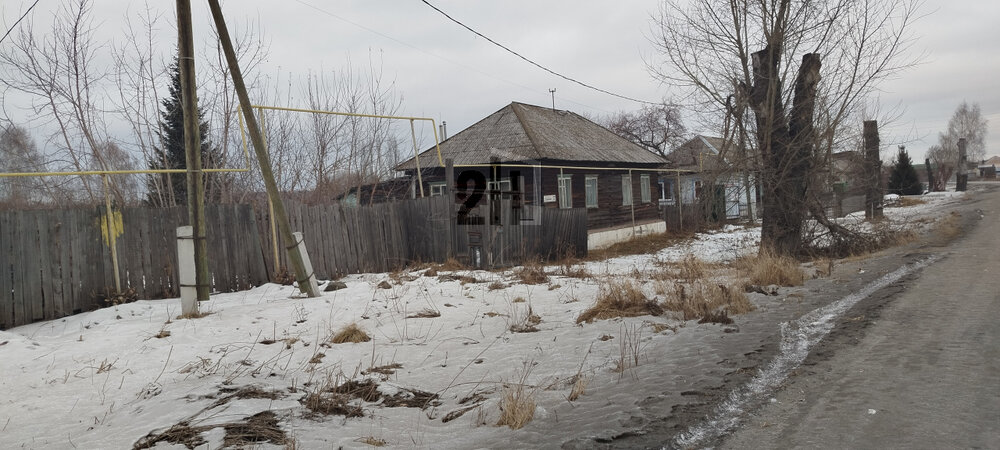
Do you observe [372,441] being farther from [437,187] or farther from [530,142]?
[437,187]

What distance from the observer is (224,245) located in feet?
33.6

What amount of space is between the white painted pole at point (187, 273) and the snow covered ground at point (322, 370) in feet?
0.86

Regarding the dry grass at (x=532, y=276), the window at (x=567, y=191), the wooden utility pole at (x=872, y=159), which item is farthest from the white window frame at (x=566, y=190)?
the dry grass at (x=532, y=276)

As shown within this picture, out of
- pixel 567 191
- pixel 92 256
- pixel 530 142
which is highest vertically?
pixel 530 142

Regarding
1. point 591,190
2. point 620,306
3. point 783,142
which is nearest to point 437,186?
point 591,190

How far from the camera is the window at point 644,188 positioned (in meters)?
26.3

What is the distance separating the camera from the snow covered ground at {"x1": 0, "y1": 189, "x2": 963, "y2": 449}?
420 centimetres

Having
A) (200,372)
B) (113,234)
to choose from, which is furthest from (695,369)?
(113,234)

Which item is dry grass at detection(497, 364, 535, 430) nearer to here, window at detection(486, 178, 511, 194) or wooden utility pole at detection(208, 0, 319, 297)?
wooden utility pole at detection(208, 0, 319, 297)

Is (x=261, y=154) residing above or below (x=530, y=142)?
below

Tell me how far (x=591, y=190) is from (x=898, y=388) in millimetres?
18798

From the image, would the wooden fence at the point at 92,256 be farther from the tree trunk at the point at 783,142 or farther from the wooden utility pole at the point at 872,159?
the wooden utility pole at the point at 872,159

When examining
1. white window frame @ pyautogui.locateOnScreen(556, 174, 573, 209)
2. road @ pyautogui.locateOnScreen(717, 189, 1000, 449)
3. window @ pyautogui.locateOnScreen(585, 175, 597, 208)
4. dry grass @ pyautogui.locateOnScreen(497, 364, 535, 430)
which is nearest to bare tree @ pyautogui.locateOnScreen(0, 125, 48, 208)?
dry grass @ pyautogui.locateOnScreen(497, 364, 535, 430)

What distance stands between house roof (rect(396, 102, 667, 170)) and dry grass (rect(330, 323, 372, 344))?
43.6 feet
